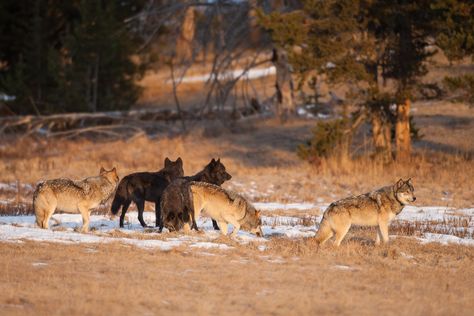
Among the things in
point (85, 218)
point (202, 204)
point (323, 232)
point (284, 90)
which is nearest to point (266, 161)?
point (284, 90)

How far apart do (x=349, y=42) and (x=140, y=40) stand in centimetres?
2150

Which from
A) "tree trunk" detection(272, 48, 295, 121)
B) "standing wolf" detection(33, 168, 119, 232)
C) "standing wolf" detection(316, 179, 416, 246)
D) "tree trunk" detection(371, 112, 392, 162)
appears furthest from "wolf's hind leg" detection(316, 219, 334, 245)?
"tree trunk" detection(272, 48, 295, 121)

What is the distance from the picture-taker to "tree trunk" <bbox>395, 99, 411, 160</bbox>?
2734cm

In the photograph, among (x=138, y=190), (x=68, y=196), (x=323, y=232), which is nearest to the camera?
(x=323, y=232)

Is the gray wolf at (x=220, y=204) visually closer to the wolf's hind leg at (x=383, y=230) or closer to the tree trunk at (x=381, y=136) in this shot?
the wolf's hind leg at (x=383, y=230)

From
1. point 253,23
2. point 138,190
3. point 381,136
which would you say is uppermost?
point 253,23

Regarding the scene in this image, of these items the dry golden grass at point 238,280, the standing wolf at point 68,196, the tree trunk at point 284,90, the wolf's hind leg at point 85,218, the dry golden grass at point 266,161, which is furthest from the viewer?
the tree trunk at point 284,90

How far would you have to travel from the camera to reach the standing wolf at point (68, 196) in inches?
546

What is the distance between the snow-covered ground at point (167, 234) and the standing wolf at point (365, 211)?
923mm

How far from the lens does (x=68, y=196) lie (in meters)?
14.0

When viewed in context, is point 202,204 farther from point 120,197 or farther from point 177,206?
point 120,197

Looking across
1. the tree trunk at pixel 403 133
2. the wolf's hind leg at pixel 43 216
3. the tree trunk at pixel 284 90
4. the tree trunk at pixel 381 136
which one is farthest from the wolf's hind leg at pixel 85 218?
the tree trunk at pixel 284 90

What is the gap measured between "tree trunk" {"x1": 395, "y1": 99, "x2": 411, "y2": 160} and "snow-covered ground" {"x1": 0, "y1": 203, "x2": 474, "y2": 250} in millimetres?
7616

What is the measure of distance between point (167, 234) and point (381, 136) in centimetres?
1565
